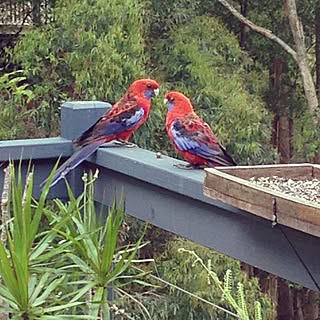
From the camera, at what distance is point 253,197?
4.50 ft

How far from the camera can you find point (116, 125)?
207cm

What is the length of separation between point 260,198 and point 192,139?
60 centimetres

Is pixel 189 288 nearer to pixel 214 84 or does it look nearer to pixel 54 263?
pixel 214 84

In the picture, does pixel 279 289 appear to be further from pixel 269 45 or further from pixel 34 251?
pixel 34 251

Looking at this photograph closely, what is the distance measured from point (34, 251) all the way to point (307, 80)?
6.25 metres

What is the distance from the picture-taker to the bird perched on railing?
188 cm

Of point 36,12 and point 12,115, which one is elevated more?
point 36,12

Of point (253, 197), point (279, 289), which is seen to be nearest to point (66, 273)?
point (253, 197)

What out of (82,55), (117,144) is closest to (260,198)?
(117,144)

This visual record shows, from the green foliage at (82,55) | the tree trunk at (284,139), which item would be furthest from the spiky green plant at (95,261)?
the tree trunk at (284,139)

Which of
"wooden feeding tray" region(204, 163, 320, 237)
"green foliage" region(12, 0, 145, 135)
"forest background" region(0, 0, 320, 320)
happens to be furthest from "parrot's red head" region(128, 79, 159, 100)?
"green foliage" region(12, 0, 145, 135)

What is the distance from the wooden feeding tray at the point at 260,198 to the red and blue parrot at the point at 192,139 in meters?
0.18

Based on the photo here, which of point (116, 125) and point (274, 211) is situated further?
point (116, 125)

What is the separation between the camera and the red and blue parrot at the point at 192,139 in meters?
1.87
